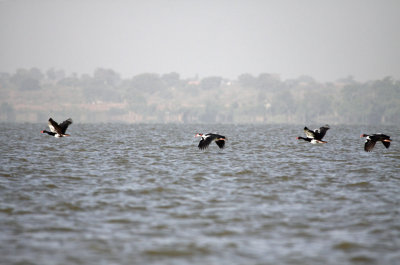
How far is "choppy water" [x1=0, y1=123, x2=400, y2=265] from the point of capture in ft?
36.8

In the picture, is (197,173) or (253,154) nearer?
(197,173)

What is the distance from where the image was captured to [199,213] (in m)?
14.9

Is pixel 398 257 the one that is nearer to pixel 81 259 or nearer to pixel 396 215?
pixel 396 215

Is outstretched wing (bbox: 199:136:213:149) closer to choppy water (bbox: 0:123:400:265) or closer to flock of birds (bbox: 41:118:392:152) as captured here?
flock of birds (bbox: 41:118:392:152)

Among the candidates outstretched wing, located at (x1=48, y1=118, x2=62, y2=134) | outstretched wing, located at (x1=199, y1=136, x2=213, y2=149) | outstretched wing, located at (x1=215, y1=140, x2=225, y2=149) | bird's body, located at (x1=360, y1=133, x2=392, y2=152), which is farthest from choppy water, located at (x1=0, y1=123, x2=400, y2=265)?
outstretched wing, located at (x1=215, y1=140, x2=225, y2=149)

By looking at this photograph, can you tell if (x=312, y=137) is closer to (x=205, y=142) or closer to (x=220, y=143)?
(x=220, y=143)

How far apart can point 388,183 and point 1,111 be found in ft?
644

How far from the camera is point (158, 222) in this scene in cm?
1378

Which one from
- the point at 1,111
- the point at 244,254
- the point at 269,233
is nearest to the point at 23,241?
the point at 244,254

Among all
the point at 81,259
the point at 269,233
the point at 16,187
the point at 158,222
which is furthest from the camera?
the point at 16,187

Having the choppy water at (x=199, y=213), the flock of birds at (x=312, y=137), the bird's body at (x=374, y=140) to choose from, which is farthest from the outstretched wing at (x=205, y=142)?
the bird's body at (x=374, y=140)

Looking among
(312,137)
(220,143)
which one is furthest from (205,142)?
(312,137)

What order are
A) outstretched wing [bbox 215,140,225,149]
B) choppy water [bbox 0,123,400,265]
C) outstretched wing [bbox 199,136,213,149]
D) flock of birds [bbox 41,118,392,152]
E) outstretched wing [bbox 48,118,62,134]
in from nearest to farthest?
choppy water [bbox 0,123,400,265]
outstretched wing [bbox 199,136,213,149]
flock of birds [bbox 41,118,392,152]
outstretched wing [bbox 48,118,62,134]
outstretched wing [bbox 215,140,225,149]

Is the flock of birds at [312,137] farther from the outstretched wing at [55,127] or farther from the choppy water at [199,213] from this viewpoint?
the choppy water at [199,213]
